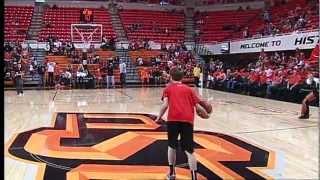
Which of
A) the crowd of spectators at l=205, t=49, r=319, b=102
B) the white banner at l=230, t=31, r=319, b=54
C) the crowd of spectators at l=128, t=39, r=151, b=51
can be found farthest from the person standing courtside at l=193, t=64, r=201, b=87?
the crowd of spectators at l=128, t=39, r=151, b=51

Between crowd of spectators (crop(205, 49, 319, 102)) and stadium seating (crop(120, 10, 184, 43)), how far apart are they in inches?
248

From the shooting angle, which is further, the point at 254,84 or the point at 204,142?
the point at 254,84

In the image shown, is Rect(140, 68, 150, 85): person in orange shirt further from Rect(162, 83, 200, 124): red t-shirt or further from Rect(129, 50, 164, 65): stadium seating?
Rect(162, 83, 200, 124): red t-shirt

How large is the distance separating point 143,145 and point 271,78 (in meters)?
9.81

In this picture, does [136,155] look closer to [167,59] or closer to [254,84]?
[254,84]

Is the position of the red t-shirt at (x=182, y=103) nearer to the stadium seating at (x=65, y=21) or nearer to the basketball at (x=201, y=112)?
the basketball at (x=201, y=112)

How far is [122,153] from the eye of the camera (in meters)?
6.35

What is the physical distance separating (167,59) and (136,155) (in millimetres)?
17493

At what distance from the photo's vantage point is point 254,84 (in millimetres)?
17125

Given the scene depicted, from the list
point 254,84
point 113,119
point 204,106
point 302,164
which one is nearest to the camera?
point 204,106

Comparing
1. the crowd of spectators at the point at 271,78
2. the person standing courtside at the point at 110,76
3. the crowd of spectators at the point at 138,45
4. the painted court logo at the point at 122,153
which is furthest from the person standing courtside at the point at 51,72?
the painted court logo at the point at 122,153

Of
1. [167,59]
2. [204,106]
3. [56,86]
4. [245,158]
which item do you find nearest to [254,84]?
[167,59]

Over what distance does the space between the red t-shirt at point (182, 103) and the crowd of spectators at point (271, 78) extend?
833 cm

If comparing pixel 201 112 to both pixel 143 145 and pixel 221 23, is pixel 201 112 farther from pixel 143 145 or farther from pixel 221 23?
pixel 221 23
